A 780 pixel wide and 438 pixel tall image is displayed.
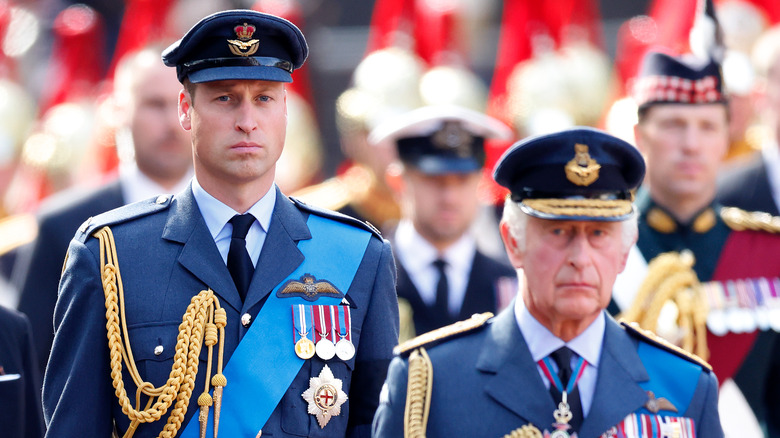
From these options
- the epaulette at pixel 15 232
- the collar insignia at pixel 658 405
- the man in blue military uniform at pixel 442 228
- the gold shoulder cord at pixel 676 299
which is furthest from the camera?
the epaulette at pixel 15 232

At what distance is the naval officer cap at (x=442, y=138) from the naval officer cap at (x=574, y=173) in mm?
2959

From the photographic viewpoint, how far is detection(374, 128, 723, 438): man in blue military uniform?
13.7 feet

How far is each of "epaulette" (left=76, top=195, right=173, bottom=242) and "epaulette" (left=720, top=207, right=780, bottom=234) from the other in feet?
→ 8.73

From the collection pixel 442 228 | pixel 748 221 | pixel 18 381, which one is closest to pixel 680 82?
pixel 748 221

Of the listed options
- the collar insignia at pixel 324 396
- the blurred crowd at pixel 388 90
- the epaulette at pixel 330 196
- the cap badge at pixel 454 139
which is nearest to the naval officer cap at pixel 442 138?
the cap badge at pixel 454 139

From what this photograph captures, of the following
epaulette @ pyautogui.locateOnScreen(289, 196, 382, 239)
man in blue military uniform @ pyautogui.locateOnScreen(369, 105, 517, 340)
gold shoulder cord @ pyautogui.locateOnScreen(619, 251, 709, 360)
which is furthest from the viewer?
man in blue military uniform @ pyautogui.locateOnScreen(369, 105, 517, 340)

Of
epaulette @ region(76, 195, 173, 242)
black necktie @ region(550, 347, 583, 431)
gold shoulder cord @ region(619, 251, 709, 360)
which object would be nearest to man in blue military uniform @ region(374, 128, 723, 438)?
black necktie @ region(550, 347, 583, 431)

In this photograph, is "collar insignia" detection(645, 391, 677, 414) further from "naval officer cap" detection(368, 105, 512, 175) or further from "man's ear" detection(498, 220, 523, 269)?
"naval officer cap" detection(368, 105, 512, 175)

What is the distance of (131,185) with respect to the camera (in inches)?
267

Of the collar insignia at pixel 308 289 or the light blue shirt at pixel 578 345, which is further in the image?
the collar insignia at pixel 308 289

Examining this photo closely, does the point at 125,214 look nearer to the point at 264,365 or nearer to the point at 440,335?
the point at 264,365

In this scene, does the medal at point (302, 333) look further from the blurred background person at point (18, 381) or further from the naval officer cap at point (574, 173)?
the blurred background person at point (18, 381)

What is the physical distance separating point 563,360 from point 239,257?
98cm

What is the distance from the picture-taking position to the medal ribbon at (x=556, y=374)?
13.9ft
